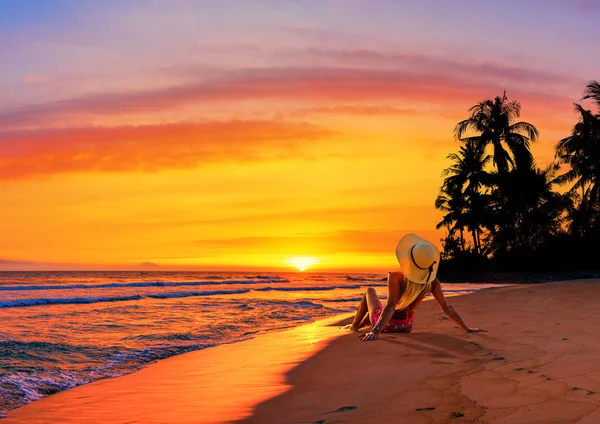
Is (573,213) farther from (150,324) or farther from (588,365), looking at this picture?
(588,365)

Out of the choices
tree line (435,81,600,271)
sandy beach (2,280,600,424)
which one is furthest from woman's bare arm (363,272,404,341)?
tree line (435,81,600,271)

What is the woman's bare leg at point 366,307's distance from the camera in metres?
8.73

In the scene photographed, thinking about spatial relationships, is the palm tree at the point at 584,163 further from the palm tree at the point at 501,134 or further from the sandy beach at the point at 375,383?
the sandy beach at the point at 375,383

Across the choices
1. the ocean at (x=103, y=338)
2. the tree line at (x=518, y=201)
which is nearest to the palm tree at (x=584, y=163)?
the tree line at (x=518, y=201)

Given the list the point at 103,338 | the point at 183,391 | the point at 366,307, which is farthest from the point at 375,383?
the point at 103,338

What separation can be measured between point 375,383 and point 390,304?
109 inches

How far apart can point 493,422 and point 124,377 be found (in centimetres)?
475

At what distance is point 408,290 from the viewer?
798 cm

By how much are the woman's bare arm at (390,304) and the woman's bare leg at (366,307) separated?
0.48 meters

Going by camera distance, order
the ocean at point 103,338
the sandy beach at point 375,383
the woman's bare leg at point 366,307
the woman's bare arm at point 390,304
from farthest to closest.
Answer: the woman's bare leg at point 366,307
the woman's bare arm at point 390,304
the ocean at point 103,338
the sandy beach at point 375,383

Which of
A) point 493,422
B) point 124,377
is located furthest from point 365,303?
point 493,422

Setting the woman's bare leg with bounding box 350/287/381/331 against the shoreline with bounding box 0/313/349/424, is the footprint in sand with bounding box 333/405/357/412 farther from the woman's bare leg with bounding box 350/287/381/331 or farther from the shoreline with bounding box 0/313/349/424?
the woman's bare leg with bounding box 350/287/381/331

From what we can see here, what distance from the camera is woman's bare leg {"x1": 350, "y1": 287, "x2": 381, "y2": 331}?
8734mm

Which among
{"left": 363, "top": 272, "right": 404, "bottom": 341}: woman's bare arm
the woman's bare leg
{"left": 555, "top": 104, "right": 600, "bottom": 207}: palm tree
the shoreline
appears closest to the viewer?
the shoreline
